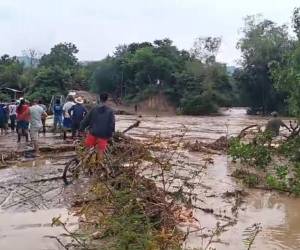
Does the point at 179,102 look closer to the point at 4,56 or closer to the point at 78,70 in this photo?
the point at 78,70

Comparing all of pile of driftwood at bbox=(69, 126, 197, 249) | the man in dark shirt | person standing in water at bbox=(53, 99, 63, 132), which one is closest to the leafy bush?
the man in dark shirt

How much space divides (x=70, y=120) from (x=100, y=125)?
8019 mm

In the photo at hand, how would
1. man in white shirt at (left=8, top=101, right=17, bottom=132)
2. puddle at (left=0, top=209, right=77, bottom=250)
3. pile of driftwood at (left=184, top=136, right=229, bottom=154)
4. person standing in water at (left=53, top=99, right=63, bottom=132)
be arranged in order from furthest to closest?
man in white shirt at (left=8, top=101, right=17, bottom=132) < person standing in water at (left=53, top=99, right=63, bottom=132) < pile of driftwood at (left=184, top=136, right=229, bottom=154) < puddle at (left=0, top=209, right=77, bottom=250)

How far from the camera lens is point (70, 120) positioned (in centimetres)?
1753

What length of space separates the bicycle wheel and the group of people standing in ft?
2.07

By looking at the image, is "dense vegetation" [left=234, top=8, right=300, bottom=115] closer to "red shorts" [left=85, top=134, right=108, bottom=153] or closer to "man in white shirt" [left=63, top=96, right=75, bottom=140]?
"man in white shirt" [left=63, top=96, right=75, bottom=140]

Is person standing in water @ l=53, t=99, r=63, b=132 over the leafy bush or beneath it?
over

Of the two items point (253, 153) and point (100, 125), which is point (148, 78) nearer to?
point (253, 153)

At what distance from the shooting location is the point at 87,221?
7.29 metres

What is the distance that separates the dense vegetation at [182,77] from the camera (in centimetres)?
5178

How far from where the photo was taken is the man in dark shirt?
31.8 feet

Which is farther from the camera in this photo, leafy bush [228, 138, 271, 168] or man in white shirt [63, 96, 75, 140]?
man in white shirt [63, 96, 75, 140]

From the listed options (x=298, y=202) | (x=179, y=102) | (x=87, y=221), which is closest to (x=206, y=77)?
(x=179, y=102)

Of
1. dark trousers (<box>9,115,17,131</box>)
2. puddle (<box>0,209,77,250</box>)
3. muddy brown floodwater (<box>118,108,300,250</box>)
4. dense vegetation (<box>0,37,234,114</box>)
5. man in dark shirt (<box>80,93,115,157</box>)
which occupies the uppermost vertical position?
dense vegetation (<box>0,37,234,114</box>)
